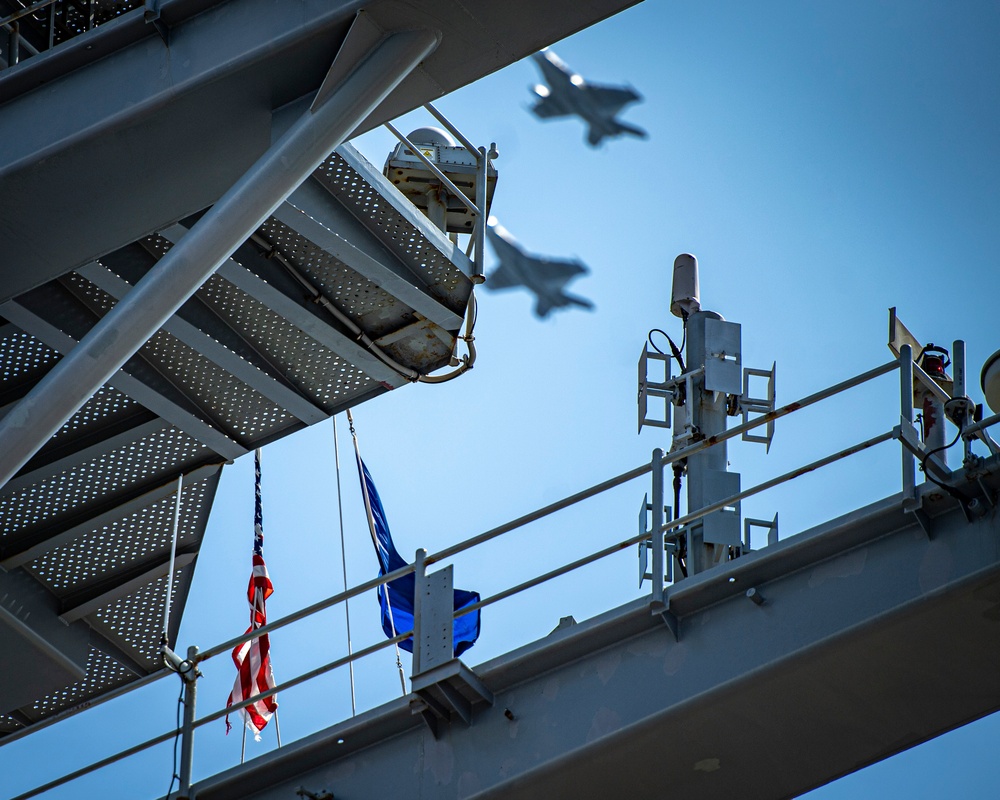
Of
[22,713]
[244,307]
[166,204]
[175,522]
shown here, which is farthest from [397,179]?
[22,713]

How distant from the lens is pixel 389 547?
592 inches

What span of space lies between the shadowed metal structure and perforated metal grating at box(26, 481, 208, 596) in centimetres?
2

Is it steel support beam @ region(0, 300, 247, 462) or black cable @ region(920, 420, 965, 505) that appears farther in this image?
steel support beam @ region(0, 300, 247, 462)

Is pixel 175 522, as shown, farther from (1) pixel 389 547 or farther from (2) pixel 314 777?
(1) pixel 389 547

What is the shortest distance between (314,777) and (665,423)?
755 cm

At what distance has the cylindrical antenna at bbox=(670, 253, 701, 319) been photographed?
17.6 meters

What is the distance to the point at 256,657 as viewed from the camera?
490 inches

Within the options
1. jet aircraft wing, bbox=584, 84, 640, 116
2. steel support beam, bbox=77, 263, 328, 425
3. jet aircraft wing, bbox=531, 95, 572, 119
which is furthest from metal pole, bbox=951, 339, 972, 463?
jet aircraft wing, bbox=531, 95, 572, 119

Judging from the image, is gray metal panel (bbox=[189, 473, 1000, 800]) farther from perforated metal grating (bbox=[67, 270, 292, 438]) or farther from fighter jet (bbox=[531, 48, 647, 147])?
fighter jet (bbox=[531, 48, 647, 147])

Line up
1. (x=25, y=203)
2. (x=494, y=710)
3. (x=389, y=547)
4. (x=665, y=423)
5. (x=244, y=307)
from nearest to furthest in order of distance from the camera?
(x=25, y=203), (x=494, y=710), (x=244, y=307), (x=389, y=547), (x=665, y=423)

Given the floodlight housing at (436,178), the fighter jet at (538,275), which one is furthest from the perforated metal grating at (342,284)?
the fighter jet at (538,275)

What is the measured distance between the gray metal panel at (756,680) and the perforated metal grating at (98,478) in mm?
3092

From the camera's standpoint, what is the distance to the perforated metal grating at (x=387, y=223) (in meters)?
9.97

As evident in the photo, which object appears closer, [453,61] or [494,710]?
[453,61]
